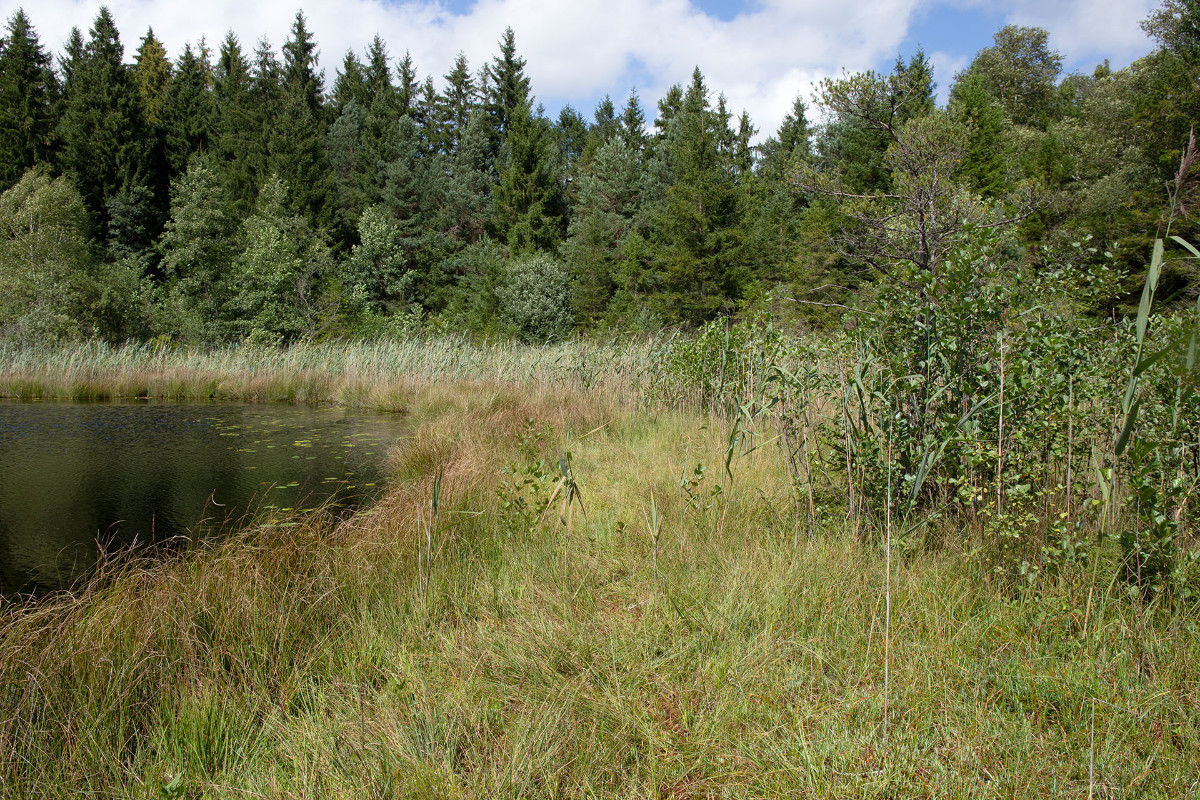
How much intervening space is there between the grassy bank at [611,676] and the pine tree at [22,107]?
30803mm

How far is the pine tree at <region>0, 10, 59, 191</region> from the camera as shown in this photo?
24969 mm

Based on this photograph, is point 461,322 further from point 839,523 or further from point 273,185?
point 839,523

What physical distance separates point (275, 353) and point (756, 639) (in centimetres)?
1378

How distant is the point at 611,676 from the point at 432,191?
31.6 meters

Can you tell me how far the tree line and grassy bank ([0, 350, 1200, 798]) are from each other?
45.3ft

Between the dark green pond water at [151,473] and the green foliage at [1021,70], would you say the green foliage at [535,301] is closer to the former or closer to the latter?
the dark green pond water at [151,473]

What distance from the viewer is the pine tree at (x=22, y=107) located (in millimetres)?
24969

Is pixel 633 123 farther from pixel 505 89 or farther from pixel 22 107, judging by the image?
pixel 22 107

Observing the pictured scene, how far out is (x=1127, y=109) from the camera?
17.9 meters

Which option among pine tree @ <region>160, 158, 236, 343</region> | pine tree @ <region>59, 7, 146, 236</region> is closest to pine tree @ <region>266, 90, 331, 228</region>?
pine tree @ <region>160, 158, 236, 343</region>

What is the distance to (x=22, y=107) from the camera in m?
25.5

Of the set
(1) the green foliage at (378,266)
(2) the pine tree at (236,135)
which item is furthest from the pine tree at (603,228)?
(2) the pine tree at (236,135)

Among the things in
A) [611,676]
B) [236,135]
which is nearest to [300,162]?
[236,135]

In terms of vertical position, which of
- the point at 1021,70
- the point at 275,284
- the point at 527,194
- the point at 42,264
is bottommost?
the point at 275,284
